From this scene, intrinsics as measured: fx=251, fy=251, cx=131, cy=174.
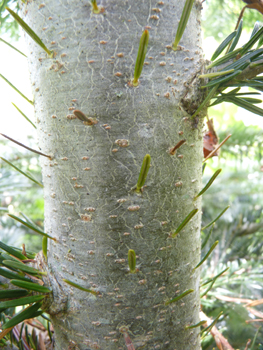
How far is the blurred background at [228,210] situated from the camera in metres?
0.63

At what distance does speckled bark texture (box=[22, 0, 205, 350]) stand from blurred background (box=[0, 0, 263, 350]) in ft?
0.84

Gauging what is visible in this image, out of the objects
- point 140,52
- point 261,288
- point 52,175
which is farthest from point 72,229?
point 261,288

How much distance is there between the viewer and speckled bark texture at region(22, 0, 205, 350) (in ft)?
0.97

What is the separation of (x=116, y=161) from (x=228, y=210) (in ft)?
2.63

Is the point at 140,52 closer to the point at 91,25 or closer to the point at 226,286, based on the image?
the point at 91,25

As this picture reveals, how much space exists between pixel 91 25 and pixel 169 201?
23 centimetres

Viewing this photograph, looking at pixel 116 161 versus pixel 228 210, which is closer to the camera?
pixel 116 161

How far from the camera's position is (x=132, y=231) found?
31 cm

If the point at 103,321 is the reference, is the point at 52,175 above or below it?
above

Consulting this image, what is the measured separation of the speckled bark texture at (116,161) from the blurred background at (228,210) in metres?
0.26

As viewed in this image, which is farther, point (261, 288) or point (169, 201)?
point (261, 288)

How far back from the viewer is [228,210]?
3.22ft

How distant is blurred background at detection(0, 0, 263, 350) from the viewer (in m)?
0.63

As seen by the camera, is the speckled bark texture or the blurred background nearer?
the speckled bark texture
